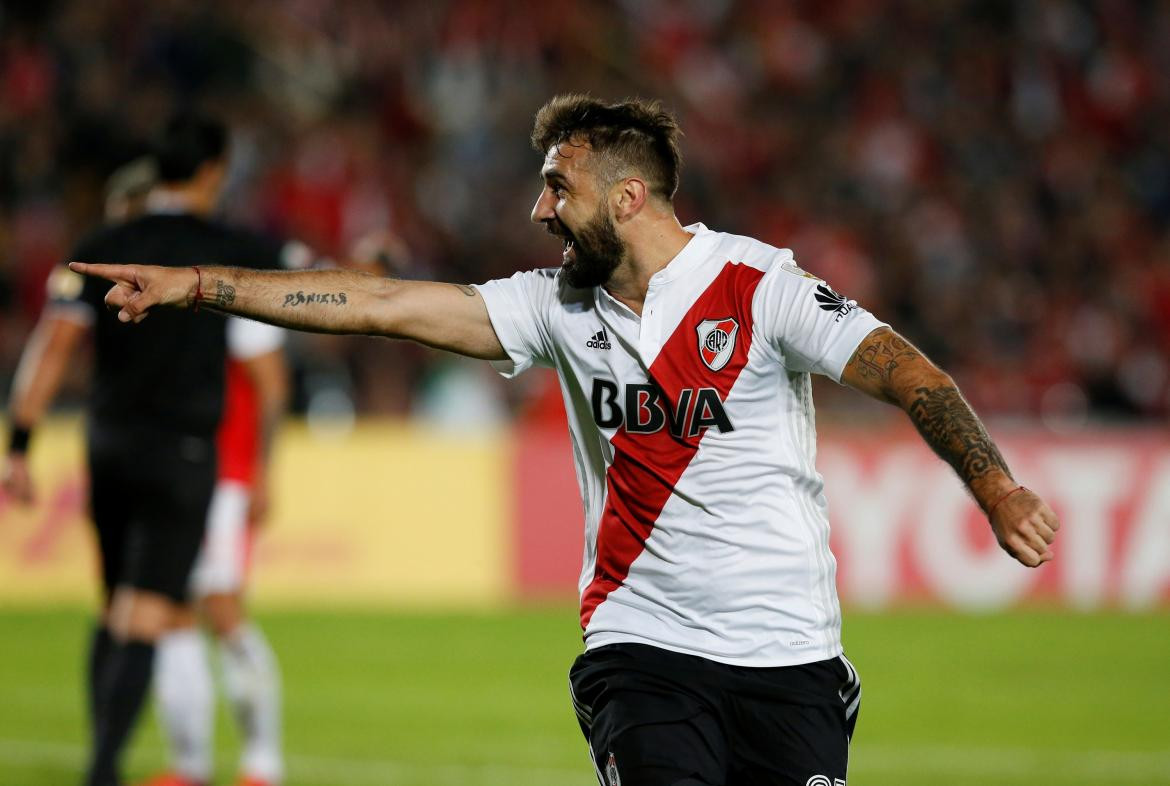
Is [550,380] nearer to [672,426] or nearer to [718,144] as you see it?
[718,144]

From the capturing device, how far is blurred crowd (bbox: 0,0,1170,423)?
16328mm

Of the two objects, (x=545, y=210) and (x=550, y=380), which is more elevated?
(x=550, y=380)

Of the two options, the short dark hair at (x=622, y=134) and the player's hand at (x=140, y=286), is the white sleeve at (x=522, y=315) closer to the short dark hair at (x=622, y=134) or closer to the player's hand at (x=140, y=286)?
the short dark hair at (x=622, y=134)

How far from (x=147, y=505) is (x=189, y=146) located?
1.33 meters

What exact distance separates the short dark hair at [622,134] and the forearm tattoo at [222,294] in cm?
87

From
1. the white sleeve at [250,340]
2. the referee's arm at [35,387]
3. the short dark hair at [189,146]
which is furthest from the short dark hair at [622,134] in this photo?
the white sleeve at [250,340]

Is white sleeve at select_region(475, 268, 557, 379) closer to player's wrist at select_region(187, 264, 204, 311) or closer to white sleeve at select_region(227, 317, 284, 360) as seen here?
player's wrist at select_region(187, 264, 204, 311)

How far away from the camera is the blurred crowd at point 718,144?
16.3 meters

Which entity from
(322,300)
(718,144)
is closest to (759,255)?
(322,300)

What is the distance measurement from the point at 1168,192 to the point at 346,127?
27.9 ft

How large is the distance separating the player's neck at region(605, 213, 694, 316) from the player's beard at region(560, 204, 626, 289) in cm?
3

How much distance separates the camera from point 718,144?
19.2 meters

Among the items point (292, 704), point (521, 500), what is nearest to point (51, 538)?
point (521, 500)

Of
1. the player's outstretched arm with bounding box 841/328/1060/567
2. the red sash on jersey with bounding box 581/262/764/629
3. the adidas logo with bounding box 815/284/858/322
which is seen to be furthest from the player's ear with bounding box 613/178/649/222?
the player's outstretched arm with bounding box 841/328/1060/567
